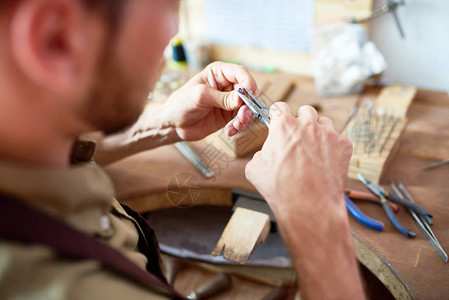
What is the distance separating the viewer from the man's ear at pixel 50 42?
0.42 metres

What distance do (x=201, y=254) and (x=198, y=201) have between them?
21 centimetres

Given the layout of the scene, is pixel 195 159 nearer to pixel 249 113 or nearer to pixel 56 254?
pixel 249 113

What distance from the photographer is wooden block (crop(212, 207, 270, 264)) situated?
2.69 feet

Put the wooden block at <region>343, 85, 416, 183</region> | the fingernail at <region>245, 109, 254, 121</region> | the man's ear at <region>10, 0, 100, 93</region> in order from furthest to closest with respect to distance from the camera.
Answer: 1. the wooden block at <region>343, 85, 416, 183</region>
2. the fingernail at <region>245, 109, 254, 121</region>
3. the man's ear at <region>10, 0, 100, 93</region>

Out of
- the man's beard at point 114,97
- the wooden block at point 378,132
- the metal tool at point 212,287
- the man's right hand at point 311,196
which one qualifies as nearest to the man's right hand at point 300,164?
the man's right hand at point 311,196

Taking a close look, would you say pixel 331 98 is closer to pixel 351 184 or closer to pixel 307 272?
pixel 351 184

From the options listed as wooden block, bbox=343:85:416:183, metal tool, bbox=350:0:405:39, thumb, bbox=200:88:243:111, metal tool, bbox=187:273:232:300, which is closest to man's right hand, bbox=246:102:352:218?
thumb, bbox=200:88:243:111

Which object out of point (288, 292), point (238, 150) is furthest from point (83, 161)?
point (288, 292)

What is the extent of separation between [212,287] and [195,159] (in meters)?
0.36

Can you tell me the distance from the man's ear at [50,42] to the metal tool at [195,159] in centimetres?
62

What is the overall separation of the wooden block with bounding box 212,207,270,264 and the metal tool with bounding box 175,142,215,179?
0.18 meters

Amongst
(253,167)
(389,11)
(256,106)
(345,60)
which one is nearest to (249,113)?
(256,106)

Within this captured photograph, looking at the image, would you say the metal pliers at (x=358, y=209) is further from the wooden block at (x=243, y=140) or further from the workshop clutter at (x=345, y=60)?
the workshop clutter at (x=345, y=60)

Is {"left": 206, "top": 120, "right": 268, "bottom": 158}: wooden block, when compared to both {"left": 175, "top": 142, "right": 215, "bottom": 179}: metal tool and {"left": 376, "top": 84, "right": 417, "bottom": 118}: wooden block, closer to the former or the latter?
{"left": 175, "top": 142, "right": 215, "bottom": 179}: metal tool
